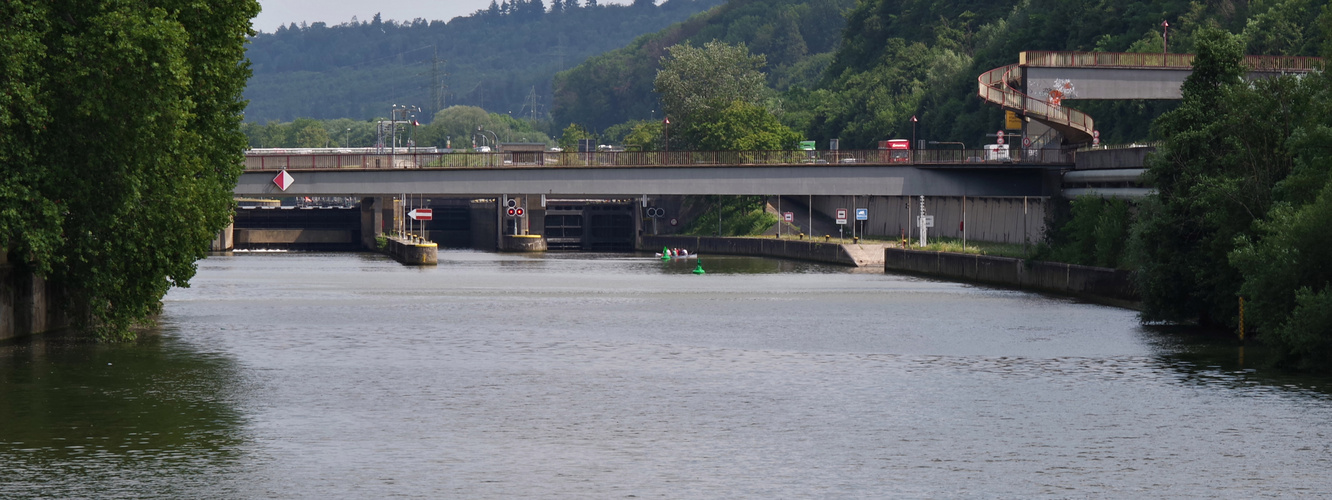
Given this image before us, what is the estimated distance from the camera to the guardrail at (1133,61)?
313 ft

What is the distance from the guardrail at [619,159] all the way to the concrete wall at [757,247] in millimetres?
6648

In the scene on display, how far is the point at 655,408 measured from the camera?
119 feet

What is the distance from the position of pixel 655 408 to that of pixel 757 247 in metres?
92.5

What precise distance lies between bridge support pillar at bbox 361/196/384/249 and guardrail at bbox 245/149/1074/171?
109 ft

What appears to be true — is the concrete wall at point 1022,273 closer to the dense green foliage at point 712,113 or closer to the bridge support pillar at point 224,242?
the dense green foliage at point 712,113

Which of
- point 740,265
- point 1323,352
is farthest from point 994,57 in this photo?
point 1323,352

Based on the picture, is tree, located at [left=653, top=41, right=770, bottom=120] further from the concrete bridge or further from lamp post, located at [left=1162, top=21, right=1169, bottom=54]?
the concrete bridge

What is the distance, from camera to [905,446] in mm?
31312

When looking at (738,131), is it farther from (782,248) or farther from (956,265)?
(956,265)

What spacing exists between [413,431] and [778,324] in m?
28.8

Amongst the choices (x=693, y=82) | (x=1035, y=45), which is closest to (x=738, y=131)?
(x=1035, y=45)

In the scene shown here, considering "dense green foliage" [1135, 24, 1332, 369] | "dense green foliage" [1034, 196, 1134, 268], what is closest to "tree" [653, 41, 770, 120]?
"dense green foliage" [1034, 196, 1134, 268]

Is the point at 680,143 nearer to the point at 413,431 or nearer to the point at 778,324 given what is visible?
the point at 778,324

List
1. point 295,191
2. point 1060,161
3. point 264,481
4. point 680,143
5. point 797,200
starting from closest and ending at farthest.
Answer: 1. point 264,481
2. point 1060,161
3. point 295,191
4. point 797,200
5. point 680,143
